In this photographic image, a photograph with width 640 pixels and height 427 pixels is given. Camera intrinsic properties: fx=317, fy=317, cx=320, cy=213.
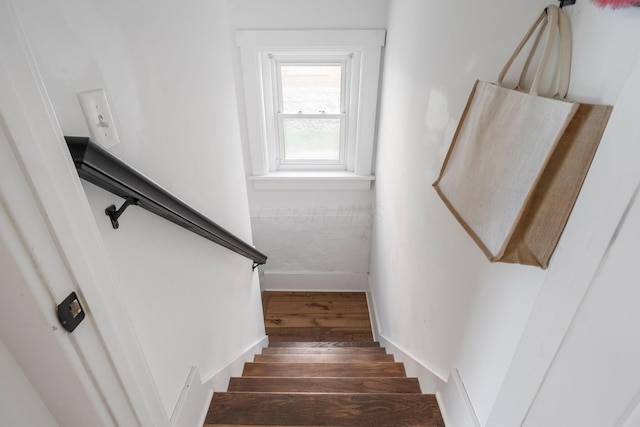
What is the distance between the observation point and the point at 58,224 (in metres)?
0.44

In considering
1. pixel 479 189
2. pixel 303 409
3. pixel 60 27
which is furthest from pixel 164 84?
pixel 303 409

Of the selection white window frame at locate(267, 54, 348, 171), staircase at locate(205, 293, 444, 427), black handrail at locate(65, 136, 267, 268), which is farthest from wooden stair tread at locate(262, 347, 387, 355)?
black handrail at locate(65, 136, 267, 268)

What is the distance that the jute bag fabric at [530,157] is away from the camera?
0.48m

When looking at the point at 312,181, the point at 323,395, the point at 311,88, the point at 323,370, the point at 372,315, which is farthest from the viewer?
the point at 372,315

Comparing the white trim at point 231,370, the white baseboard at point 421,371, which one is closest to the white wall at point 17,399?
the white trim at point 231,370

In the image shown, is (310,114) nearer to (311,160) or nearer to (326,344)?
(311,160)

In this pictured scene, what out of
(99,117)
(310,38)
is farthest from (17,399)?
(310,38)

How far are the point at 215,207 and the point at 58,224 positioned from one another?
793 mm

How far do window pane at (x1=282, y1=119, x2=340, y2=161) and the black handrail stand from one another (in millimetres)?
1877

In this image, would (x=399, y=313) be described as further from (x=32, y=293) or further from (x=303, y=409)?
(x=32, y=293)

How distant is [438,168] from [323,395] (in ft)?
3.20

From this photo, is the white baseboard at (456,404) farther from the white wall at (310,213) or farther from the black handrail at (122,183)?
the white wall at (310,213)

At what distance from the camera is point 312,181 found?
2.69 metres

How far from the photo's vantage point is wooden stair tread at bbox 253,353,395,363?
1970 millimetres
